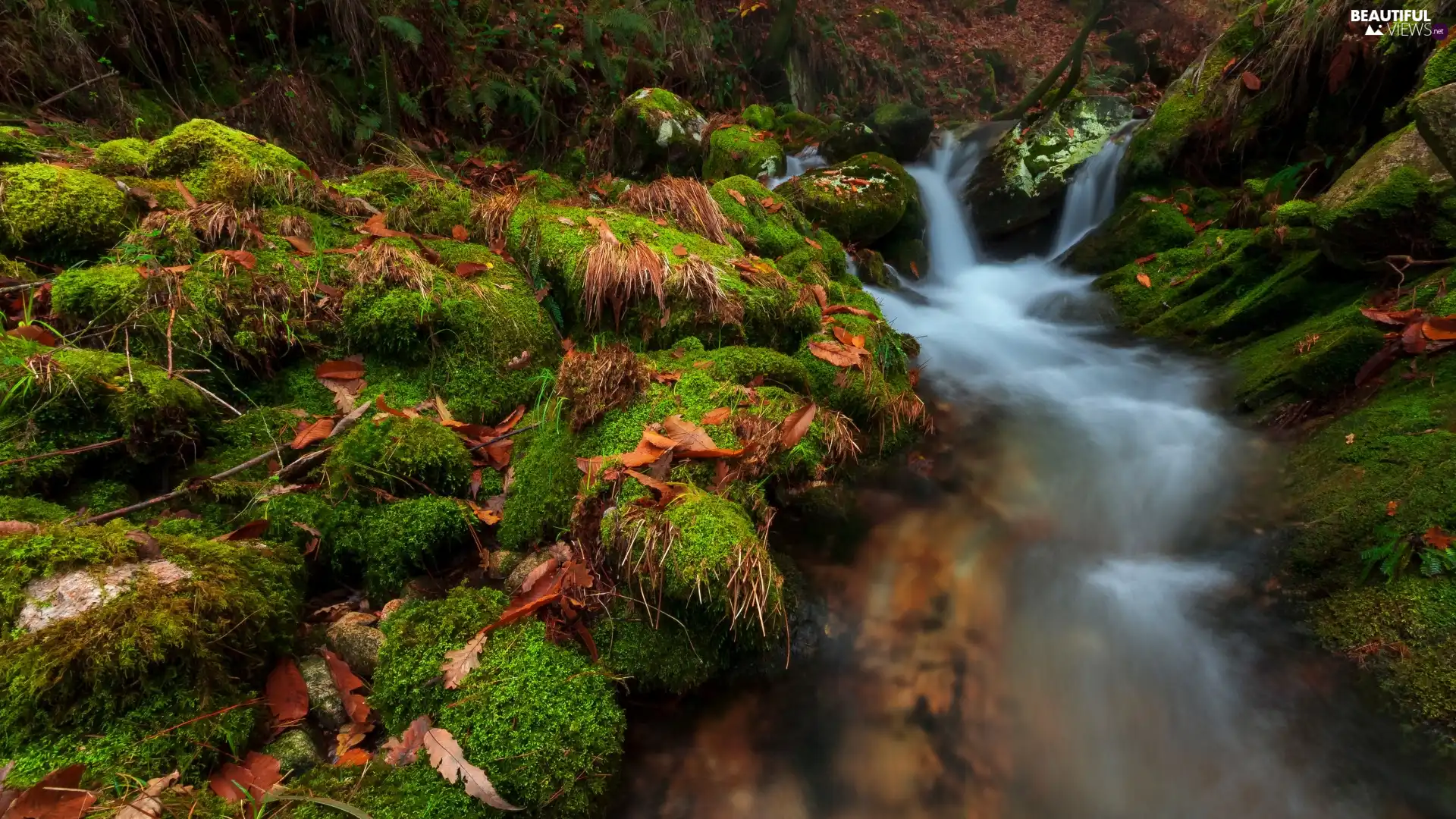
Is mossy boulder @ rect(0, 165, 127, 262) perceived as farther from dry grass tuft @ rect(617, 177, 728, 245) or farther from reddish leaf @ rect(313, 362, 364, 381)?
dry grass tuft @ rect(617, 177, 728, 245)

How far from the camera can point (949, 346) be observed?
5.60 m

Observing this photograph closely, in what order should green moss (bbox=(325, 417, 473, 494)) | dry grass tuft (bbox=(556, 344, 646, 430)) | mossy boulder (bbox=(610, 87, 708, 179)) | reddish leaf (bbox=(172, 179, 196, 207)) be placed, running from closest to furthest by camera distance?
green moss (bbox=(325, 417, 473, 494)) → dry grass tuft (bbox=(556, 344, 646, 430)) → reddish leaf (bbox=(172, 179, 196, 207)) → mossy boulder (bbox=(610, 87, 708, 179))

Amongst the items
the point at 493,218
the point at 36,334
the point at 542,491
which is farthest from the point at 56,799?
the point at 493,218

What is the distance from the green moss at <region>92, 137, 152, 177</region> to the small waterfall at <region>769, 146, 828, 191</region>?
5.97 m

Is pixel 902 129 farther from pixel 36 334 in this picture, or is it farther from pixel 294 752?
pixel 294 752

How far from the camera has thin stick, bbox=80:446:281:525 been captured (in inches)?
85.5

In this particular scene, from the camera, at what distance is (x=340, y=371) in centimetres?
307

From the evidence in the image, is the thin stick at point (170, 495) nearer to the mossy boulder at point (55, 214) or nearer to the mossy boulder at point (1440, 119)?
the mossy boulder at point (55, 214)

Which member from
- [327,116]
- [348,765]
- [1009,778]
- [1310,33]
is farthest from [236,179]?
[1310,33]

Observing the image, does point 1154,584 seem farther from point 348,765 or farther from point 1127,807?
point 348,765

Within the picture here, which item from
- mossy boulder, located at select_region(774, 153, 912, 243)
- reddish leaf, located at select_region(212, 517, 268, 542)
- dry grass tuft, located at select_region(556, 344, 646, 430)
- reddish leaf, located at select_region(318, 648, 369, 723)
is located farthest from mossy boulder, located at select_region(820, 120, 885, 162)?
reddish leaf, located at select_region(318, 648, 369, 723)

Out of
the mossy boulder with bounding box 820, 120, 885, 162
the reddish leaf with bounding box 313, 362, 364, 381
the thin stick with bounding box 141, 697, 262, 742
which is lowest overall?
the thin stick with bounding box 141, 697, 262, 742

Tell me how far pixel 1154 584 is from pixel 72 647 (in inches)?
162

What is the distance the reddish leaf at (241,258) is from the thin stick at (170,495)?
46.2 inches
